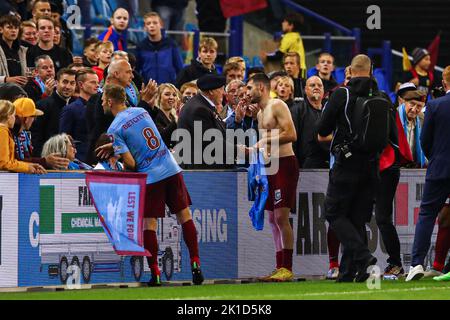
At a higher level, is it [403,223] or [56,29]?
[56,29]

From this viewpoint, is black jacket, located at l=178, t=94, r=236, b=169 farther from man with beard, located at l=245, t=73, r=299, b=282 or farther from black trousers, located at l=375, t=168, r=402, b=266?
black trousers, located at l=375, t=168, r=402, b=266

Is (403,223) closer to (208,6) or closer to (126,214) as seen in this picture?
(126,214)

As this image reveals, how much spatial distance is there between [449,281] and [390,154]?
1.52 metres

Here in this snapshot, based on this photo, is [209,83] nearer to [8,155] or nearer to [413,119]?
[8,155]

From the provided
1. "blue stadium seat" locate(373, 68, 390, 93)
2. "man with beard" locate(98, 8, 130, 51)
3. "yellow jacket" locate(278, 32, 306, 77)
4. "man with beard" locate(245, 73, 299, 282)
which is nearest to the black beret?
"man with beard" locate(245, 73, 299, 282)

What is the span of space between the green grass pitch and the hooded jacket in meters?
5.40

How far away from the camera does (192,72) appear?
18.6m

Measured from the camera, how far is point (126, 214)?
1411 centimetres

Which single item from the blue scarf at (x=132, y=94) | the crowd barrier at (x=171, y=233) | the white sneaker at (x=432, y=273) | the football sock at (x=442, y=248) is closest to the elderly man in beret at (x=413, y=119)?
the crowd barrier at (x=171, y=233)

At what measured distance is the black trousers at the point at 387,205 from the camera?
15602 millimetres

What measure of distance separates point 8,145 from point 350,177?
342cm

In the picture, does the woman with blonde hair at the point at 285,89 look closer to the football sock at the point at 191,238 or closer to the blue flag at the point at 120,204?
the football sock at the point at 191,238
